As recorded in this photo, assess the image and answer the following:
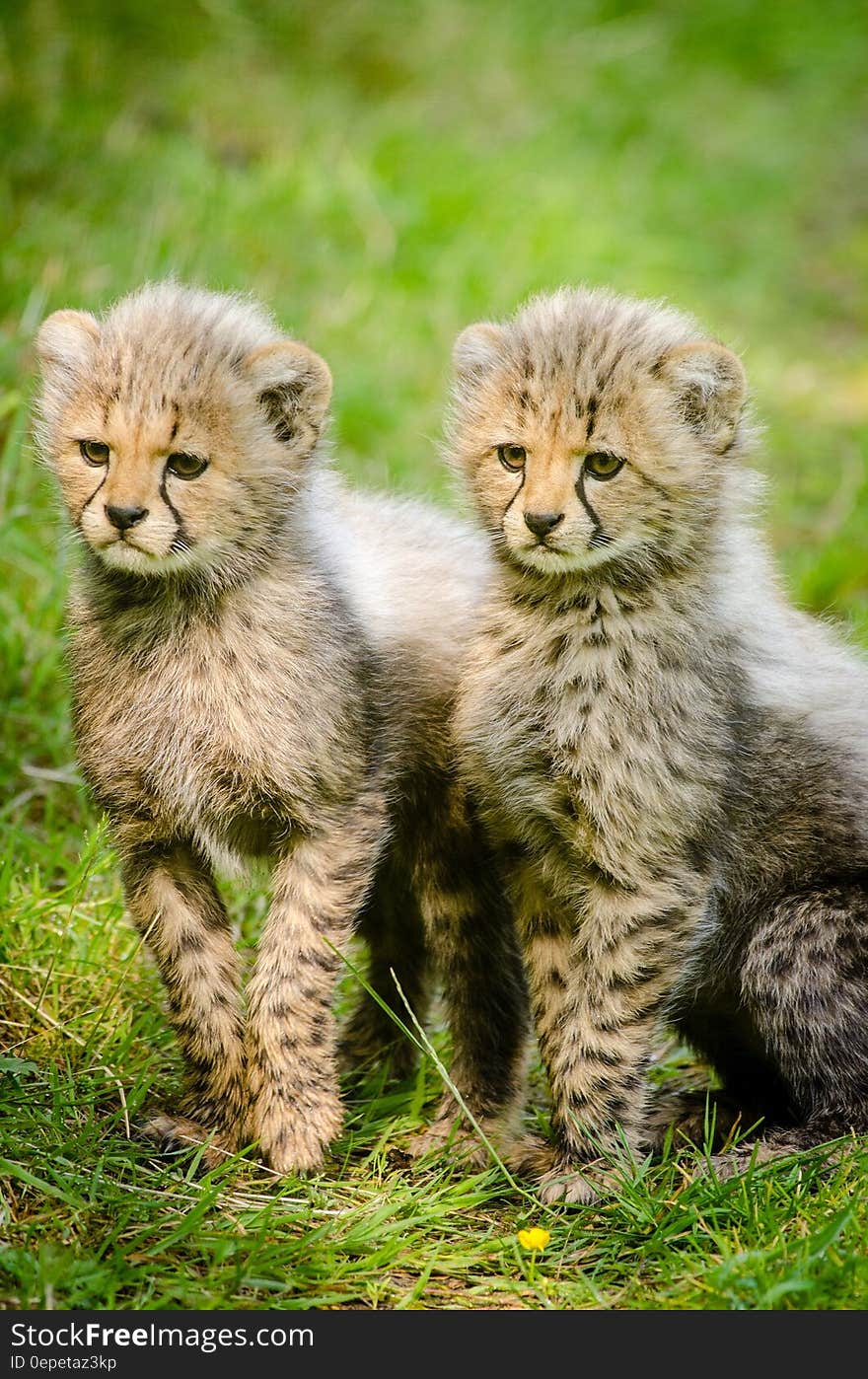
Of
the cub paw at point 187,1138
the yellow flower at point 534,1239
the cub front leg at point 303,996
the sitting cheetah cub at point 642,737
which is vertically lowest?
the cub paw at point 187,1138

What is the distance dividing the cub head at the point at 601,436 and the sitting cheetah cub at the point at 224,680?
467 millimetres

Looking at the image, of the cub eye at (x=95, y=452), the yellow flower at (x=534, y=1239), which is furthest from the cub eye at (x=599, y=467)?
the yellow flower at (x=534, y=1239)

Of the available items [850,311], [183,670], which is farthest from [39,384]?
[850,311]

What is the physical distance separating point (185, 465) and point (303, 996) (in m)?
1.26

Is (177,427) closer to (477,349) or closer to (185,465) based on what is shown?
(185,465)

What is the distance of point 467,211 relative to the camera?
28.8 ft

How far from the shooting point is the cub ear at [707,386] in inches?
142

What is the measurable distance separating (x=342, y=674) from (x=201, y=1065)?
101 cm

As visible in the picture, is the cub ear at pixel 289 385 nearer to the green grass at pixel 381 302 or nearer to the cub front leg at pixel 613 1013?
the green grass at pixel 381 302

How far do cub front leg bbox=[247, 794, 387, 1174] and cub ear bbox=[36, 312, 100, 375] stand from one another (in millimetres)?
1245

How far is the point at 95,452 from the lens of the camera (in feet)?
11.8

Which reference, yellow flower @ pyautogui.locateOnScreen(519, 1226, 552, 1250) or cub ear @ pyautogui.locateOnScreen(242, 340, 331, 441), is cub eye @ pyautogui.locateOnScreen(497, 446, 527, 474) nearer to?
cub ear @ pyautogui.locateOnScreen(242, 340, 331, 441)

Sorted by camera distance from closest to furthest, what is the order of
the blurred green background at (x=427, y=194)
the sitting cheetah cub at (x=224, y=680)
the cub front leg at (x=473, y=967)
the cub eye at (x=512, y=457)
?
the sitting cheetah cub at (x=224, y=680) → the cub eye at (x=512, y=457) → the cub front leg at (x=473, y=967) → the blurred green background at (x=427, y=194)

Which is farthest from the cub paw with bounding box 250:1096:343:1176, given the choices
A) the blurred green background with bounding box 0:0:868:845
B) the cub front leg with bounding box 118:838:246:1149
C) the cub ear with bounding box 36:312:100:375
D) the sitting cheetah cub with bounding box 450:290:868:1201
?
the cub ear with bounding box 36:312:100:375
